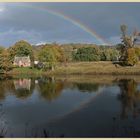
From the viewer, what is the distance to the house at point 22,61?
281ft

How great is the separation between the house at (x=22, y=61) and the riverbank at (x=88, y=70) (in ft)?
32.2

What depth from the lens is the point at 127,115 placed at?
72.3ft

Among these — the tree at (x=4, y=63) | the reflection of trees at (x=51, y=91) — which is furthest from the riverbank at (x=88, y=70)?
the reflection of trees at (x=51, y=91)

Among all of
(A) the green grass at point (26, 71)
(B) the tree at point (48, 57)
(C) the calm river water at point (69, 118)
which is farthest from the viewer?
(B) the tree at point (48, 57)

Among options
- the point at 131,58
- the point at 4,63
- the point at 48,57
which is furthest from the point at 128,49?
the point at 4,63

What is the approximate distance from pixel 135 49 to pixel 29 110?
54.5 meters

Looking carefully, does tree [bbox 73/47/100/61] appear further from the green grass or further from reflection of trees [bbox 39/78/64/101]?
reflection of trees [bbox 39/78/64/101]

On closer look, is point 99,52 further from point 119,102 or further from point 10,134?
point 10,134

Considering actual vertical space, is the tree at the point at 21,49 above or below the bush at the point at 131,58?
above

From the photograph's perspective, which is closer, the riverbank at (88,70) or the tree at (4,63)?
the riverbank at (88,70)

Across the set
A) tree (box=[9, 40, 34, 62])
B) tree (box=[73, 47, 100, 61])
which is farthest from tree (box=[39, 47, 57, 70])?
tree (box=[73, 47, 100, 61])

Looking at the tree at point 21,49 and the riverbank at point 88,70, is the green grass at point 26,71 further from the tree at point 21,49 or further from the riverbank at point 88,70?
the tree at point 21,49

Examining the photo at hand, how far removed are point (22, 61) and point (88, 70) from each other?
22056mm

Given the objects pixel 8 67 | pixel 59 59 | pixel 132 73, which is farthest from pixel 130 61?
pixel 8 67
